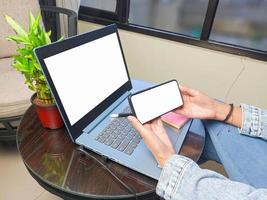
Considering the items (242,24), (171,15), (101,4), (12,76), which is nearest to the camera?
(12,76)

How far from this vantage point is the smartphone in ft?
2.15

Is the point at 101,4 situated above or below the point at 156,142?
above

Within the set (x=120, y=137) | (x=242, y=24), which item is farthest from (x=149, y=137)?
(x=242, y=24)

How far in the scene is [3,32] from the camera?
149 cm

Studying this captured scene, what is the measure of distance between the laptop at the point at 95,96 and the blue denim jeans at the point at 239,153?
11cm

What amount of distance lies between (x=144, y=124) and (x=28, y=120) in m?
0.41

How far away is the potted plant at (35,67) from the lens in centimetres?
65


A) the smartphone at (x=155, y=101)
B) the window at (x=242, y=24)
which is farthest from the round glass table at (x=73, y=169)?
the window at (x=242, y=24)

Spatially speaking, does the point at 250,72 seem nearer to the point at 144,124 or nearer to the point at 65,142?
the point at 144,124

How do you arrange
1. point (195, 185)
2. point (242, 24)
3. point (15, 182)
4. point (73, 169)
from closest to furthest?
point (195, 185) < point (73, 169) < point (15, 182) < point (242, 24)

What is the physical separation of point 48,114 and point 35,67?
0.14m

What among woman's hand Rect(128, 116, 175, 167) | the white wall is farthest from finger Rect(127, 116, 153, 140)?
the white wall

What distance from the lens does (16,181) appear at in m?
1.19

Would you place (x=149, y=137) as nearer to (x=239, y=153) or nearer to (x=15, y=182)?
(x=239, y=153)
